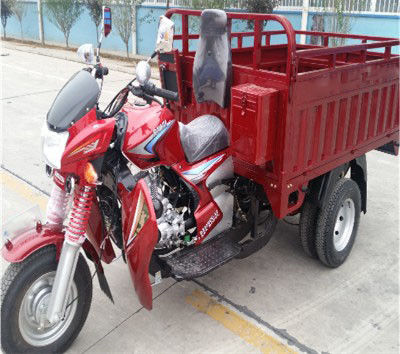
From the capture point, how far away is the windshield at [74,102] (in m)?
2.38

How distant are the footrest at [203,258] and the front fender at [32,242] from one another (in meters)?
0.75

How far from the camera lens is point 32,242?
8.35ft

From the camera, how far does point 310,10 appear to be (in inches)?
434

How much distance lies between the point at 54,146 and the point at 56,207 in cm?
45

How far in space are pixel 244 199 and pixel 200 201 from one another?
51 cm

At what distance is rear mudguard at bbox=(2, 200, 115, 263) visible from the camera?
2.51 m

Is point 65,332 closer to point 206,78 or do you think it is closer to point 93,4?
point 206,78

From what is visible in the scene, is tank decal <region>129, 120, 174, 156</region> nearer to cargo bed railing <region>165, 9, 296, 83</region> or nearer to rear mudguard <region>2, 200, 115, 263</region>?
rear mudguard <region>2, 200, 115, 263</region>

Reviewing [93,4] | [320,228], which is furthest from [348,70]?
[93,4]

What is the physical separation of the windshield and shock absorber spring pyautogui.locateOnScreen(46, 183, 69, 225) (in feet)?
1.41

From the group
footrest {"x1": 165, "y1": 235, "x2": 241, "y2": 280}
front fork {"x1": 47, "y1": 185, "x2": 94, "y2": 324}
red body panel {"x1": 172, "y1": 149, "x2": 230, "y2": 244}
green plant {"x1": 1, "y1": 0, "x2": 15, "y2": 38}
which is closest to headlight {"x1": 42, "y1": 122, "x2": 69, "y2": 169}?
front fork {"x1": 47, "y1": 185, "x2": 94, "y2": 324}

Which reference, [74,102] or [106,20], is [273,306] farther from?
[106,20]

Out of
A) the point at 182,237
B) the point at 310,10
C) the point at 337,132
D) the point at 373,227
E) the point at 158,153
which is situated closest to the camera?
the point at 158,153

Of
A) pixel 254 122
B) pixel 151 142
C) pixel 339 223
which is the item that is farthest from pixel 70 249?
pixel 339 223
